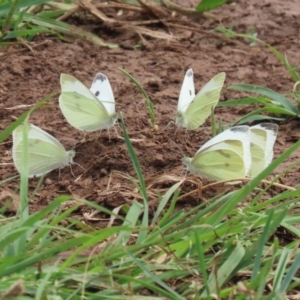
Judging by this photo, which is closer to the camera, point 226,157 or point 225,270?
point 225,270

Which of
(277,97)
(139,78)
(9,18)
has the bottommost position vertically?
(139,78)

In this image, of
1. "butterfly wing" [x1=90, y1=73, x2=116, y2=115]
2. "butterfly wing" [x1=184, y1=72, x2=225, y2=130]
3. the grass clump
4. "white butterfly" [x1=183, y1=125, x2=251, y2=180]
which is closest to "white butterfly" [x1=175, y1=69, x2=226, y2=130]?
"butterfly wing" [x1=184, y1=72, x2=225, y2=130]

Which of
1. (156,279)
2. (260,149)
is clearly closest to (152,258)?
(156,279)

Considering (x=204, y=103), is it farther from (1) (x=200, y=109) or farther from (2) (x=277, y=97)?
(2) (x=277, y=97)

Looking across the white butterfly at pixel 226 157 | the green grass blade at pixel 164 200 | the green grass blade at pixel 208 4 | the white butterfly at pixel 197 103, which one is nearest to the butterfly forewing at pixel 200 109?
the white butterfly at pixel 197 103

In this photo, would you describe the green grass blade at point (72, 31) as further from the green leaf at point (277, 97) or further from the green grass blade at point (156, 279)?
the green grass blade at point (156, 279)

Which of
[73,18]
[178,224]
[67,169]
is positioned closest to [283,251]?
[178,224]
